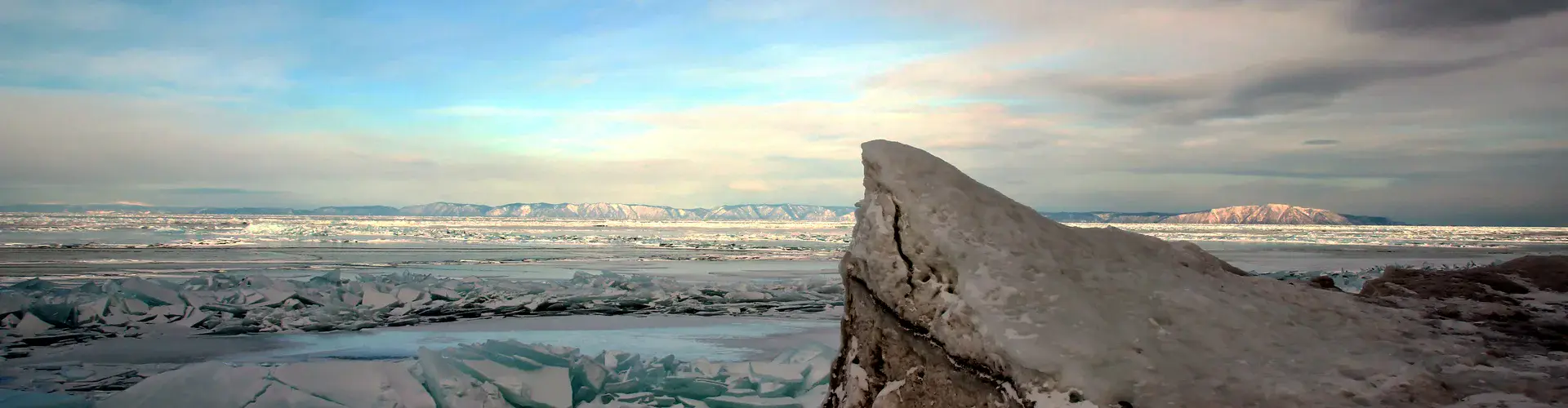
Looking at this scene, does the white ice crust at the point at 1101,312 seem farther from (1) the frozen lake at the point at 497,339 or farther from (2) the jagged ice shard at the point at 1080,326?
(1) the frozen lake at the point at 497,339

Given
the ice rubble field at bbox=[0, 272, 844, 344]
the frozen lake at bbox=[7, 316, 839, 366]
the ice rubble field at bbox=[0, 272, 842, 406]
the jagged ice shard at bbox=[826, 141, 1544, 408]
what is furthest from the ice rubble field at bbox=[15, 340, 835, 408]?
the ice rubble field at bbox=[0, 272, 844, 344]

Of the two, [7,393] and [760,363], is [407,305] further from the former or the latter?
[760,363]

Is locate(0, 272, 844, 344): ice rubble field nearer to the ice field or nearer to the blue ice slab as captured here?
the ice field

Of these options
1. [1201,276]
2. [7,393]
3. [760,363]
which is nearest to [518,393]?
[760,363]

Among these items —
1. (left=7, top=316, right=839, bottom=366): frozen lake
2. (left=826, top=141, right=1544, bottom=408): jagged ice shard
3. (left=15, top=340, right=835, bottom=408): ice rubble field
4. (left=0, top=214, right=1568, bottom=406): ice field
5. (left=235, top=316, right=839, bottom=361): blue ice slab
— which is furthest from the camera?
(left=235, top=316, right=839, bottom=361): blue ice slab

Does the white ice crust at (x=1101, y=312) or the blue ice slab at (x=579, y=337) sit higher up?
the white ice crust at (x=1101, y=312)

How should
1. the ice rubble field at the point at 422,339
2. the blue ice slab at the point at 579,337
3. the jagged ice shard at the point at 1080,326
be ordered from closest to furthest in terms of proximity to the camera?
1. the jagged ice shard at the point at 1080,326
2. the ice rubble field at the point at 422,339
3. the blue ice slab at the point at 579,337

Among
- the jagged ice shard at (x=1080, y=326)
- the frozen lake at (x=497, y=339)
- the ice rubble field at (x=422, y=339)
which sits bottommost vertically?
the frozen lake at (x=497, y=339)

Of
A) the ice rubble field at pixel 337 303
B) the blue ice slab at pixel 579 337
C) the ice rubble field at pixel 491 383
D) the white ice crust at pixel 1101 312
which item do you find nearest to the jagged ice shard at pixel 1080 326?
the white ice crust at pixel 1101 312
